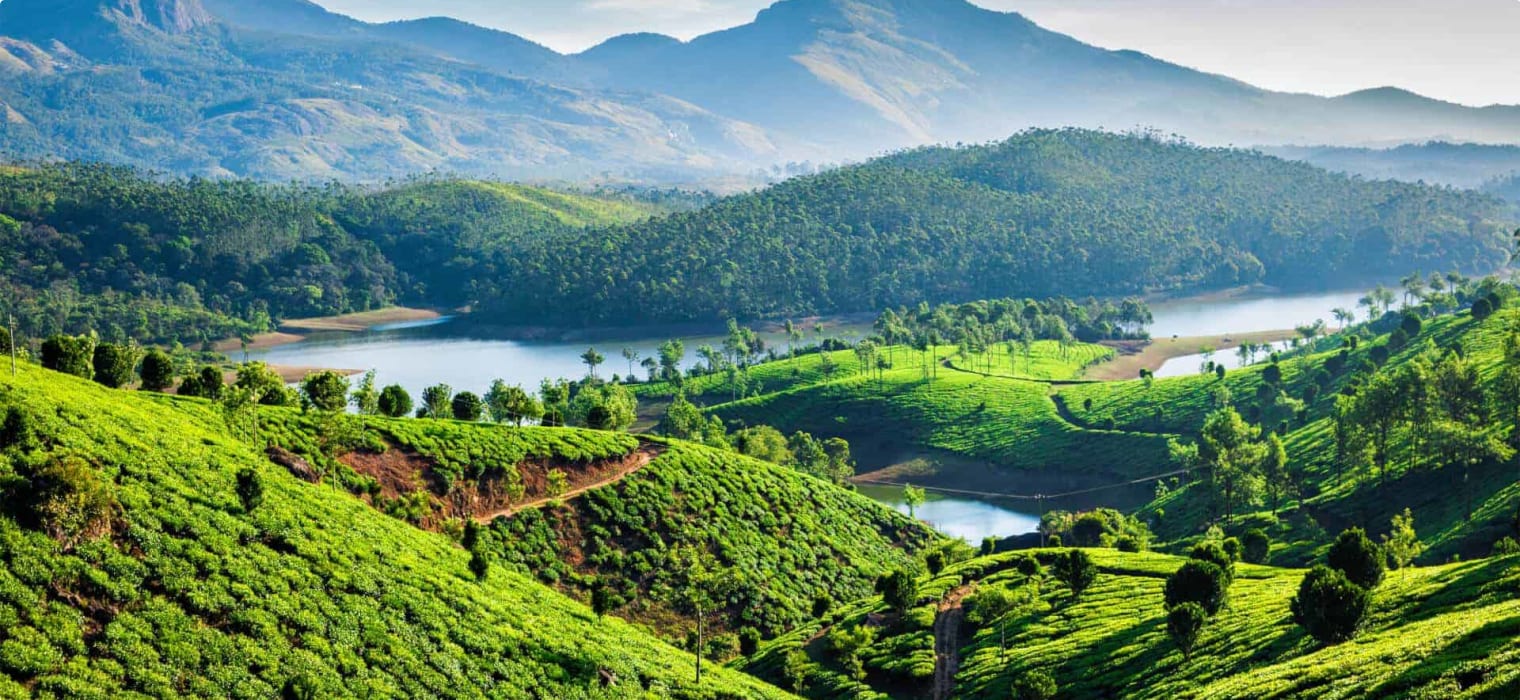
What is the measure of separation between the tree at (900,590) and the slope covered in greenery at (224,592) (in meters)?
16.4

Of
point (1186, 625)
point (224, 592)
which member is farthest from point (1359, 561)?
point (224, 592)

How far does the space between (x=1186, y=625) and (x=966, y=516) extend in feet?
290

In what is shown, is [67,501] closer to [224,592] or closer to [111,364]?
[224,592]

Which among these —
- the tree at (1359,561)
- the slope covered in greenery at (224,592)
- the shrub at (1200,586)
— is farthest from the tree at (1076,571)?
the slope covered in greenery at (224,592)

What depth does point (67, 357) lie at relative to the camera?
2697 inches

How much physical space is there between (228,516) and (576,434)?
149 ft

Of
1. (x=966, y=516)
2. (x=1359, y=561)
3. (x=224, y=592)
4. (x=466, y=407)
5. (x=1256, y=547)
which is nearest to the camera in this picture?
(x=224, y=592)

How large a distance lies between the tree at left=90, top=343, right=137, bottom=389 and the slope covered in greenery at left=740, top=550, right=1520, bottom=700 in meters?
44.9

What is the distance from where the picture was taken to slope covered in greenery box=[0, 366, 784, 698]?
36.1m

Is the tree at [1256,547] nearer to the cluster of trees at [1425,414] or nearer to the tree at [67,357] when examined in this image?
the cluster of trees at [1425,414]

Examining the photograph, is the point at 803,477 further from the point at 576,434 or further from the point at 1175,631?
the point at 1175,631

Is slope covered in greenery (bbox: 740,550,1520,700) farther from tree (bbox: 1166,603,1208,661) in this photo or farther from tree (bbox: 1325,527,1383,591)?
tree (bbox: 1325,527,1383,591)

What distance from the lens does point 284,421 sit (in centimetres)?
7194

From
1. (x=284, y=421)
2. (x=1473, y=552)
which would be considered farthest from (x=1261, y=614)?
(x=284, y=421)
